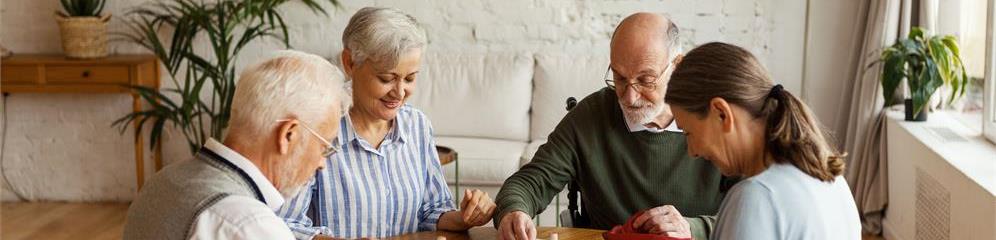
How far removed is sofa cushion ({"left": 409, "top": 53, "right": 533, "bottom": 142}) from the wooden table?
133 inches

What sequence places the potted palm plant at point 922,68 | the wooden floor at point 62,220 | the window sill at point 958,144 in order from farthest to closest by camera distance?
the wooden floor at point 62,220
the potted palm plant at point 922,68
the window sill at point 958,144

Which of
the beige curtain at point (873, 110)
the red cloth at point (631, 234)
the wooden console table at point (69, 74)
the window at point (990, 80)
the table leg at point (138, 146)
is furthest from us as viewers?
the table leg at point (138, 146)

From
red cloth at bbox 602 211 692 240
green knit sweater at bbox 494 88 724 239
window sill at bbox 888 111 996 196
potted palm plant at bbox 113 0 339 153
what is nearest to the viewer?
red cloth at bbox 602 211 692 240

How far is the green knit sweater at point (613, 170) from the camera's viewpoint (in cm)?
310

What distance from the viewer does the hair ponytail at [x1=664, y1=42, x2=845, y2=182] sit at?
6.58 ft

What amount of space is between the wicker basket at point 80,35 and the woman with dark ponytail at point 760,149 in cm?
495

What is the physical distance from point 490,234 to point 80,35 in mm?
4153

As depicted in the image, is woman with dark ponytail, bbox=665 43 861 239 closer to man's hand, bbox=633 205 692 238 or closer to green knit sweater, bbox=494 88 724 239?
man's hand, bbox=633 205 692 238

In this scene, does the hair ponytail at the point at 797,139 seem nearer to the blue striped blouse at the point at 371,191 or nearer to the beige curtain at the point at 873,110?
the blue striped blouse at the point at 371,191

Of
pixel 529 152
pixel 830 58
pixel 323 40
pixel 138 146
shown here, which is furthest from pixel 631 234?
pixel 138 146

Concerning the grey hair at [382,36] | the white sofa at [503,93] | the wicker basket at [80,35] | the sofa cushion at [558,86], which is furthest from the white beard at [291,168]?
the wicker basket at [80,35]

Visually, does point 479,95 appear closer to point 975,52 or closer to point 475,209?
point 975,52

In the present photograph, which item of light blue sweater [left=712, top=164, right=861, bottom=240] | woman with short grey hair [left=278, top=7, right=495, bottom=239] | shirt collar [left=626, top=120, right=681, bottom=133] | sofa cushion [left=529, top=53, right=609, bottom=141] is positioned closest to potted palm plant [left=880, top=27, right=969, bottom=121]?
sofa cushion [left=529, top=53, right=609, bottom=141]

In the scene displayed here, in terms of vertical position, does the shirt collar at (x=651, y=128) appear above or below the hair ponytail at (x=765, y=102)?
below
